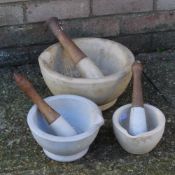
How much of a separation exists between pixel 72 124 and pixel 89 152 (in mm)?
143

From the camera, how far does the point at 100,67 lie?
2.24 metres

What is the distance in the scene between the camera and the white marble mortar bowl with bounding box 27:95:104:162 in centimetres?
172

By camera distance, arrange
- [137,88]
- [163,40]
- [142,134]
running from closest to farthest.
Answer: [142,134] < [137,88] < [163,40]

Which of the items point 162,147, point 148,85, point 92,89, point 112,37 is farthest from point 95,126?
point 112,37

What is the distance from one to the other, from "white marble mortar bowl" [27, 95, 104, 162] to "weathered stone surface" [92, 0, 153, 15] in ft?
2.40

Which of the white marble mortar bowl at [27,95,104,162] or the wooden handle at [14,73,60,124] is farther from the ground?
the wooden handle at [14,73,60,124]

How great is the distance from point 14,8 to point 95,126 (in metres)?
0.93

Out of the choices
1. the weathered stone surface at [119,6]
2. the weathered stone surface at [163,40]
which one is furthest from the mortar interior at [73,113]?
the weathered stone surface at [163,40]

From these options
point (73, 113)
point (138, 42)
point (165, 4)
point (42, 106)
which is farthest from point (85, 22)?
point (42, 106)

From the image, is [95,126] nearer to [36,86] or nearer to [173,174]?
[173,174]

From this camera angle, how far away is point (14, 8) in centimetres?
239

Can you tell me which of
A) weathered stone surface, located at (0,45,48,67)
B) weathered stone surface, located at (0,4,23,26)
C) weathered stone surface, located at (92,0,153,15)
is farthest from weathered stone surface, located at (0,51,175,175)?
weathered stone surface, located at (92,0,153,15)

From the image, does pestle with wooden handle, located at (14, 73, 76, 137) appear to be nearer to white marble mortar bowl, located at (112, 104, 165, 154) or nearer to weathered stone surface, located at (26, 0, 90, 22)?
white marble mortar bowl, located at (112, 104, 165, 154)

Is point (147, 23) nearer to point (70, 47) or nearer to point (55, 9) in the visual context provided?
point (55, 9)
